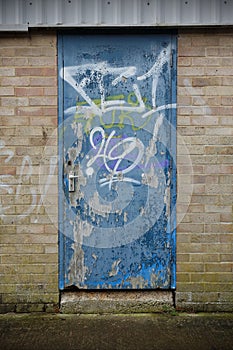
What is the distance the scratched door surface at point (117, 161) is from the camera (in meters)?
4.23

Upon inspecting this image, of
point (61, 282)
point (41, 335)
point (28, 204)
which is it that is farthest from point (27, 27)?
point (41, 335)

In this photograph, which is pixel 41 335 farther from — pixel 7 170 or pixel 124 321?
pixel 7 170

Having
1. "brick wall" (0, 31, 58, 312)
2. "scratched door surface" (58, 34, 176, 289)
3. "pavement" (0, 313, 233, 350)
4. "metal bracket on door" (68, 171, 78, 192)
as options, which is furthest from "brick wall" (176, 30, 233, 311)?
"brick wall" (0, 31, 58, 312)

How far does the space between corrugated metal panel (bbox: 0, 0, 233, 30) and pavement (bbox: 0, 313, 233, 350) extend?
2.75 meters

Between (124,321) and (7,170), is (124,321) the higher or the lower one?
the lower one

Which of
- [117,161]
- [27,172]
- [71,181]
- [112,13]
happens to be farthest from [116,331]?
[112,13]

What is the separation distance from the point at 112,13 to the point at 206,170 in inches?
67.8

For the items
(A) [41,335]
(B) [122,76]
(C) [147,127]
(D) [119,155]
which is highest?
(B) [122,76]

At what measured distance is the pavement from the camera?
3.62 metres

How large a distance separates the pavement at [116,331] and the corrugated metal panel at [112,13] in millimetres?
2746

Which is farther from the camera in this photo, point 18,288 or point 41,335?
point 18,288

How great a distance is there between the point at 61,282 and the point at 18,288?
419 mm

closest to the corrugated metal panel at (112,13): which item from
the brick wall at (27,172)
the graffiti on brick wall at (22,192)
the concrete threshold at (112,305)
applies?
the brick wall at (27,172)

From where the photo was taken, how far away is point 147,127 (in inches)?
168
